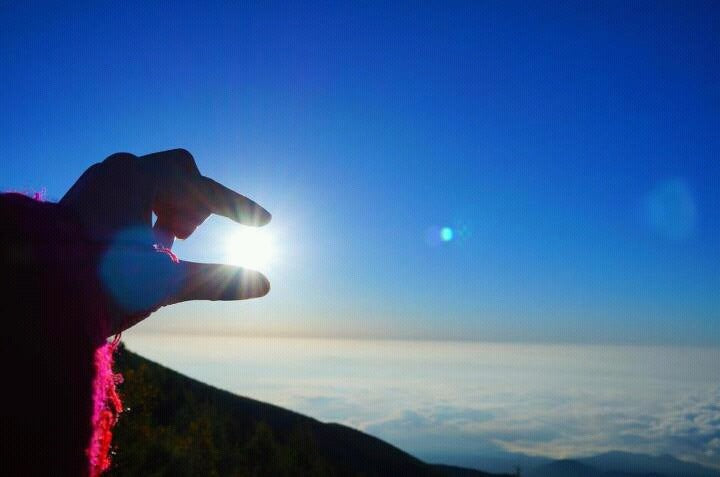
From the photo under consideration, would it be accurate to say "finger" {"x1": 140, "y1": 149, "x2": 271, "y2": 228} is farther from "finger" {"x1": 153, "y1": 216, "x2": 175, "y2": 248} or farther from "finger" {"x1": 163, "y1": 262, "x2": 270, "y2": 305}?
"finger" {"x1": 163, "y1": 262, "x2": 270, "y2": 305}

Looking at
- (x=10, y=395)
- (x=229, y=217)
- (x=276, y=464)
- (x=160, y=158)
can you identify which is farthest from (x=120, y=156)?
(x=276, y=464)

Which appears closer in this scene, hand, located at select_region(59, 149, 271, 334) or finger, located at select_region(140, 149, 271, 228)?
hand, located at select_region(59, 149, 271, 334)

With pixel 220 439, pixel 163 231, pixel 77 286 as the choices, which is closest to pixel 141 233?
pixel 77 286

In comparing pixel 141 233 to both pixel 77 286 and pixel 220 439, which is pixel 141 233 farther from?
pixel 220 439

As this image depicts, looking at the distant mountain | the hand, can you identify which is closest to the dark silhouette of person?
the hand

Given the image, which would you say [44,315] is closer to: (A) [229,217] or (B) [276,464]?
(A) [229,217]

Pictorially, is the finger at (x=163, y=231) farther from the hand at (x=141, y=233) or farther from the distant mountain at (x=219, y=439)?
the distant mountain at (x=219, y=439)

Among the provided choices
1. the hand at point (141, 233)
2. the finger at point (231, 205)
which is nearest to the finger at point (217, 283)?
the hand at point (141, 233)
